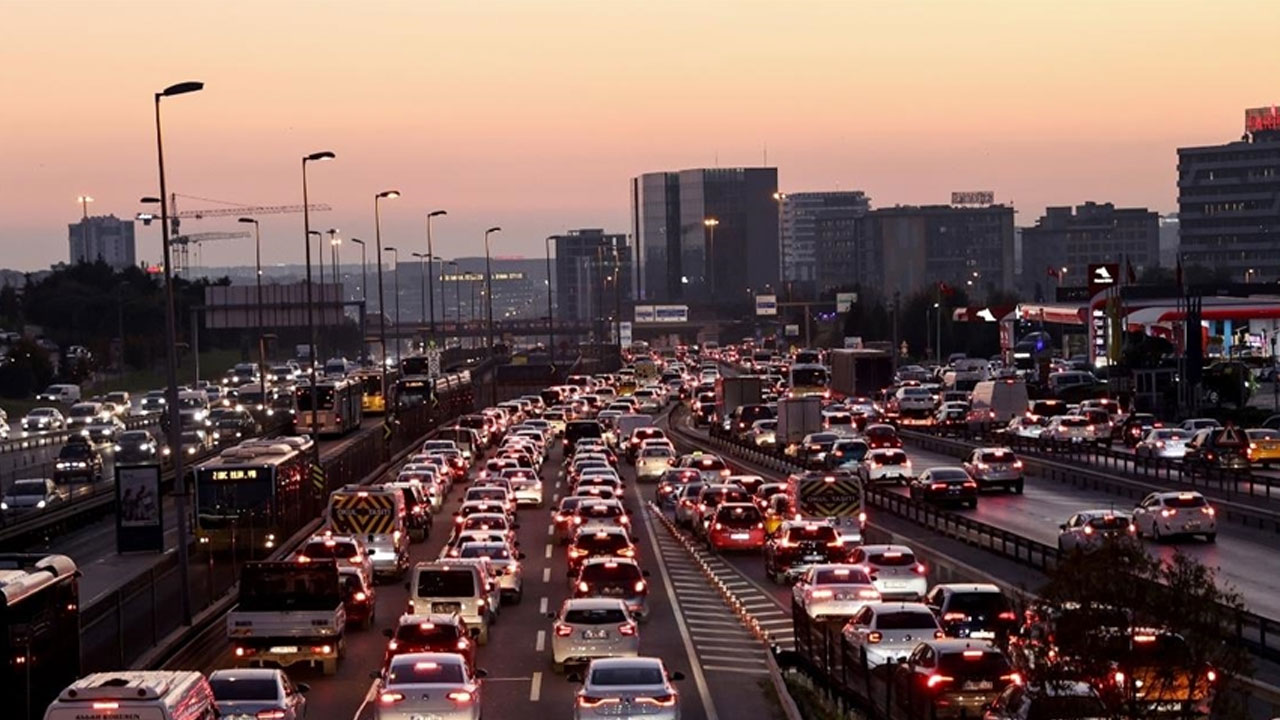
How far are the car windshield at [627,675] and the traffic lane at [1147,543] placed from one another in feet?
35.0

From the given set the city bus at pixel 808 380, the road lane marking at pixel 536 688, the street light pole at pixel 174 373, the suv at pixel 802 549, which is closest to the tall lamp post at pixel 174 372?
the street light pole at pixel 174 373

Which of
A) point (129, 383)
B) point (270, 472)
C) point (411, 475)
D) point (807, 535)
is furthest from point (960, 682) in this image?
point (129, 383)

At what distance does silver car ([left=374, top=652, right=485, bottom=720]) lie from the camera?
1064 inches

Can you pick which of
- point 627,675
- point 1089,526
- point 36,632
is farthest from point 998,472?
point 36,632

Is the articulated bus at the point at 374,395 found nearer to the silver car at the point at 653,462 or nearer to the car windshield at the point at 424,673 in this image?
the silver car at the point at 653,462

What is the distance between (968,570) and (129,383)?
136 meters

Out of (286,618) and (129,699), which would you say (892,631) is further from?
(129,699)

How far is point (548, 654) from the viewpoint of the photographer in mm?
37031

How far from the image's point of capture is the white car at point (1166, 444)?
75125 millimetres

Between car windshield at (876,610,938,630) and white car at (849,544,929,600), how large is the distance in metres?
8.88

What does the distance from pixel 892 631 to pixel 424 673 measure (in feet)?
22.9

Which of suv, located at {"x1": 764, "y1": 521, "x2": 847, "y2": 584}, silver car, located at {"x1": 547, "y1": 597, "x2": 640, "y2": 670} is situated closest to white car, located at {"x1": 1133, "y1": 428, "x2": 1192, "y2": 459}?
suv, located at {"x1": 764, "y1": 521, "x2": 847, "y2": 584}

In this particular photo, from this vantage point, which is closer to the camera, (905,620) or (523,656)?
(905,620)

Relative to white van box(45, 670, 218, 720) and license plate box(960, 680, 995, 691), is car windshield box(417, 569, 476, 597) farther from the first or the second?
white van box(45, 670, 218, 720)
